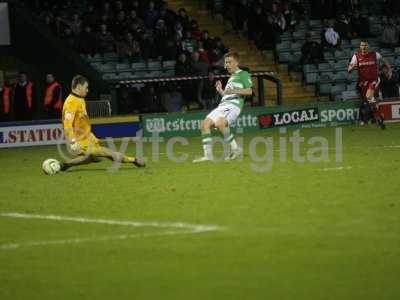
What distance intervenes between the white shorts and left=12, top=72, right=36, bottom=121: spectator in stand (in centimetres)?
909

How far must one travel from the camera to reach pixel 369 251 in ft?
32.9

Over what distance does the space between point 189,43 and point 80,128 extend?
14.1m

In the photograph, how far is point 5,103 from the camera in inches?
1116

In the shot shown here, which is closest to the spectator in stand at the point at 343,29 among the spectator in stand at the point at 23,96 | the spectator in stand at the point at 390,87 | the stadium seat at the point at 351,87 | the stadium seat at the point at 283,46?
the stadium seat at the point at 283,46

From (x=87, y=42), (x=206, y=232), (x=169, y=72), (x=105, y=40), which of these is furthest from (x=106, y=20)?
(x=206, y=232)

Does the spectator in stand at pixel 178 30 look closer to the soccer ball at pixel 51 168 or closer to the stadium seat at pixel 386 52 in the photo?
the stadium seat at pixel 386 52

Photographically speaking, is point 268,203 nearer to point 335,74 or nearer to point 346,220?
point 346,220

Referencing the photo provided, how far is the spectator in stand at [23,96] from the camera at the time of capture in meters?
28.1

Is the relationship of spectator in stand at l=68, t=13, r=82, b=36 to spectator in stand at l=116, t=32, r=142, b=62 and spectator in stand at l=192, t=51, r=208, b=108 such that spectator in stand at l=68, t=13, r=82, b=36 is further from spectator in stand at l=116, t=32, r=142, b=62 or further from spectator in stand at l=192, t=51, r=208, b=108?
spectator in stand at l=192, t=51, r=208, b=108

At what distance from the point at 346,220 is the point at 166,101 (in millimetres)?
17573

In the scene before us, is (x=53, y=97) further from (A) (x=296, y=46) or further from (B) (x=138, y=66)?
(A) (x=296, y=46)

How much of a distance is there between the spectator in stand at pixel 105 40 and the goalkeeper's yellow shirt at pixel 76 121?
12.8 m

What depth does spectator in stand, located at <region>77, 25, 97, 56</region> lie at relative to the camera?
30781 mm

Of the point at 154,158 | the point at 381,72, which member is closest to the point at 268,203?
the point at 154,158
